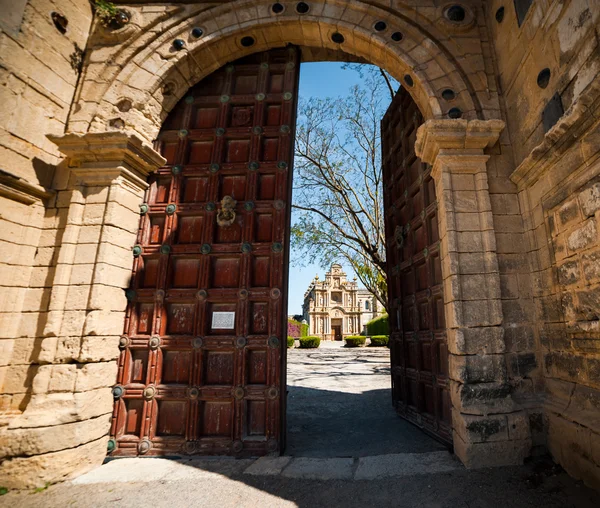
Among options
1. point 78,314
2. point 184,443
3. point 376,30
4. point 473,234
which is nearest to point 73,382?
point 78,314

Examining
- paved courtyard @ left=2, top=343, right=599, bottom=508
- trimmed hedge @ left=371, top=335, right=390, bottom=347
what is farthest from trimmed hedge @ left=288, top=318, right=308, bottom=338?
paved courtyard @ left=2, top=343, right=599, bottom=508

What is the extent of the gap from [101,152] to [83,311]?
1.69m

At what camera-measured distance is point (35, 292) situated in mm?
3166

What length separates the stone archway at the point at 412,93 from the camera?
Answer: 2.82 m

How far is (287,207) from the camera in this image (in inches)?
145

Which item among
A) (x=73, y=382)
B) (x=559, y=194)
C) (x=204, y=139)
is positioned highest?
(x=204, y=139)

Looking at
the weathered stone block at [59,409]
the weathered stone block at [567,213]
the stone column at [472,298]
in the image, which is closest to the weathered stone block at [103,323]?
the weathered stone block at [59,409]

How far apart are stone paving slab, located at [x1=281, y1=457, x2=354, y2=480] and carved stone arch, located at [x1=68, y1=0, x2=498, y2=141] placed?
11.9 ft

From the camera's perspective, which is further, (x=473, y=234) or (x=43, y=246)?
(x=43, y=246)

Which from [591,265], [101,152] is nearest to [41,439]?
[101,152]

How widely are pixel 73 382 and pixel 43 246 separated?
4.84 feet

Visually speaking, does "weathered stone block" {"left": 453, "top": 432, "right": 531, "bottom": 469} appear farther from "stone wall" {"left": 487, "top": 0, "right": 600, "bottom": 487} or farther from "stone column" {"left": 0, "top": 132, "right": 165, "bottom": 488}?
"stone column" {"left": 0, "top": 132, "right": 165, "bottom": 488}

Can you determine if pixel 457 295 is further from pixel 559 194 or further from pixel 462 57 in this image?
pixel 462 57

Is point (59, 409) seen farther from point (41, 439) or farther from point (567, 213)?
point (567, 213)
